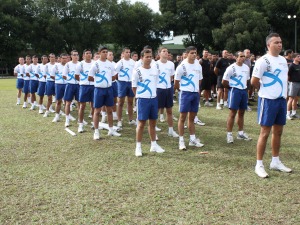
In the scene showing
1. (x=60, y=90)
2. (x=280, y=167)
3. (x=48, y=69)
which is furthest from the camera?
(x=48, y=69)

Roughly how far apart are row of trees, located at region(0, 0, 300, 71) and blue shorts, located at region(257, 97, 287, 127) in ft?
112

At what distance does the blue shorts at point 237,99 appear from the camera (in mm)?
7109

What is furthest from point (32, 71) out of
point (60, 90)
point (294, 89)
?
point (294, 89)

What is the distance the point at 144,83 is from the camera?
6.36 m

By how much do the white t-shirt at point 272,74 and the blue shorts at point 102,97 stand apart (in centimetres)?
371

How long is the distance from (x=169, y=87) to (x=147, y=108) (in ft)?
5.46

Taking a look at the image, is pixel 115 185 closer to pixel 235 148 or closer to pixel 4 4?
pixel 235 148

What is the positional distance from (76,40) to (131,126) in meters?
41.0

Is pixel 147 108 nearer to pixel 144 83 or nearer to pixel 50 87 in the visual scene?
→ pixel 144 83

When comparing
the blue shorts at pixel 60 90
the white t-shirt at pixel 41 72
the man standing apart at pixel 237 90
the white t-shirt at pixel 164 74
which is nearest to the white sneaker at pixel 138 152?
the white t-shirt at pixel 164 74

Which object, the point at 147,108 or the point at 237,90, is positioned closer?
the point at 147,108

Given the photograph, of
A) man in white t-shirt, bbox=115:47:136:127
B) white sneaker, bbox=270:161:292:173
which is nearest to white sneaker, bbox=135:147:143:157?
white sneaker, bbox=270:161:292:173

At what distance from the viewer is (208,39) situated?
45.9 meters

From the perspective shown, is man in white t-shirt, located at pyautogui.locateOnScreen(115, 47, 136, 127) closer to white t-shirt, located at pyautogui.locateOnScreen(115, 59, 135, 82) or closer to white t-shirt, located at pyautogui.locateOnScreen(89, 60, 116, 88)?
white t-shirt, located at pyautogui.locateOnScreen(115, 59, 135, 82)
